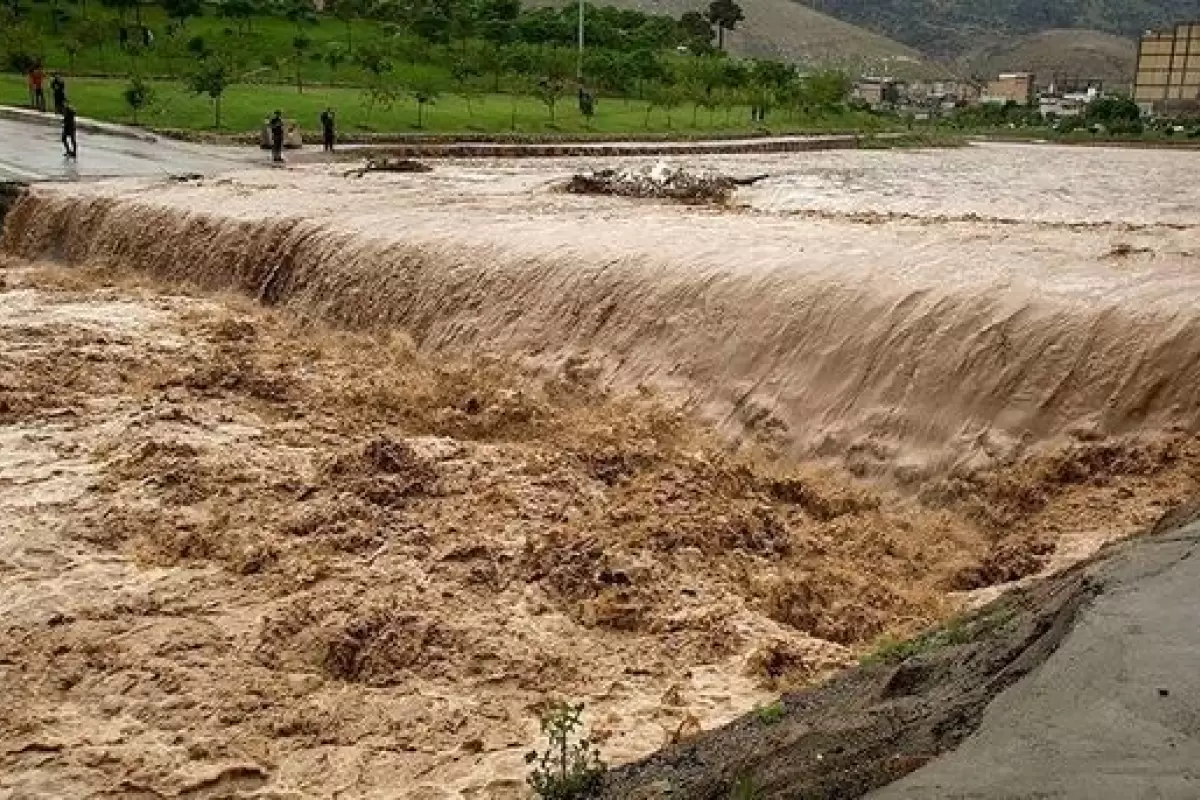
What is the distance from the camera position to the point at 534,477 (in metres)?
10.6

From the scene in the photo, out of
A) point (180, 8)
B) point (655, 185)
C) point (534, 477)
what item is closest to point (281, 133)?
point (655, 185)

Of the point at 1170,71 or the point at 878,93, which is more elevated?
the point at 1170,71

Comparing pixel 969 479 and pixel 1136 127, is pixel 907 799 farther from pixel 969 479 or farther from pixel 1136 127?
pixel 1136 127

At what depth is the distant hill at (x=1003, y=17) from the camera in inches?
5684

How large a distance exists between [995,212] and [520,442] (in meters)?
12.3

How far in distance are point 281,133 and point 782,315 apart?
61.8 ft

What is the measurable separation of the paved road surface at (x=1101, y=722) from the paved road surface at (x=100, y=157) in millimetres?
21583

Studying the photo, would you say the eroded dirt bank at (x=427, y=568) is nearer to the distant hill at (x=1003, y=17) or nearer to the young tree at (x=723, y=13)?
the young tree at (x=723, y=13)

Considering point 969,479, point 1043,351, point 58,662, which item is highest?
point 1043,351

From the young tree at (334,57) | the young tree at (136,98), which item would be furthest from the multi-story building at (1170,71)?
the young tree at (136,98)

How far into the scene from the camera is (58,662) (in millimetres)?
7734

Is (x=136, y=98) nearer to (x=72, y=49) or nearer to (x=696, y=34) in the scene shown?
(x=72, y=49)

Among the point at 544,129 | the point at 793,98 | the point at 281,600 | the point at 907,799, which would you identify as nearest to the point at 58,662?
the point at 281,600

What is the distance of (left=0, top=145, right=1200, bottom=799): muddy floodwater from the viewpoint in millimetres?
7285
